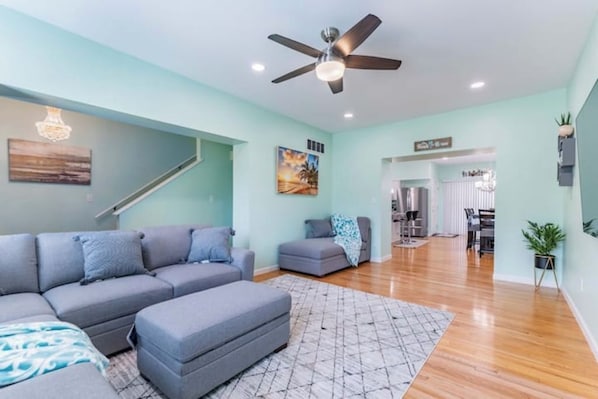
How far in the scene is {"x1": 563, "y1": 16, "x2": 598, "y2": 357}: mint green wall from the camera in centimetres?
224

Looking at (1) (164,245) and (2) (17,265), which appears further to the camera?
(1) (164,245)

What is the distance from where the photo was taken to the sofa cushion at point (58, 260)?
2232mm

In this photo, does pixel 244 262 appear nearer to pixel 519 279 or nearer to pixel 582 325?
pixel 582 325

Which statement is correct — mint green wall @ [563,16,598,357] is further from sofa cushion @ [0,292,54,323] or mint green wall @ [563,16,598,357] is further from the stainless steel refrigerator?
the stainless steel refrigerator

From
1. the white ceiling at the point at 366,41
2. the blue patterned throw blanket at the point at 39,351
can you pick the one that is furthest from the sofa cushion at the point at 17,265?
the white ceiling at the point at 366,41

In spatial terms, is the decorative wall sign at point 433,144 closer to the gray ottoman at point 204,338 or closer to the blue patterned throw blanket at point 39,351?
the gray ottoman at point 204,338

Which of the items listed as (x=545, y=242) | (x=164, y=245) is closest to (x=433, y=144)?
(x=545, y=242)

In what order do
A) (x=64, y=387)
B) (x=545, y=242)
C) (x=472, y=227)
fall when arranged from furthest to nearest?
1. (x=472, y=227)
2. (x=545, y=242)
3. (x=64, y=387)

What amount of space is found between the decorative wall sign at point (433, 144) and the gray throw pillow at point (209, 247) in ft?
11.9

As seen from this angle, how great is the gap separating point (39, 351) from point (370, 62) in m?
2.76

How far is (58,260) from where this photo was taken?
2297 millimetres

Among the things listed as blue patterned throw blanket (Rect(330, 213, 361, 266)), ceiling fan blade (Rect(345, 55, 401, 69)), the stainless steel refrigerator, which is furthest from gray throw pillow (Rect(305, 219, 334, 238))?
the stainless steel refrigerator

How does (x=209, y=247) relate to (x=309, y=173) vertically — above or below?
below

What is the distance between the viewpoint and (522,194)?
155 inches
